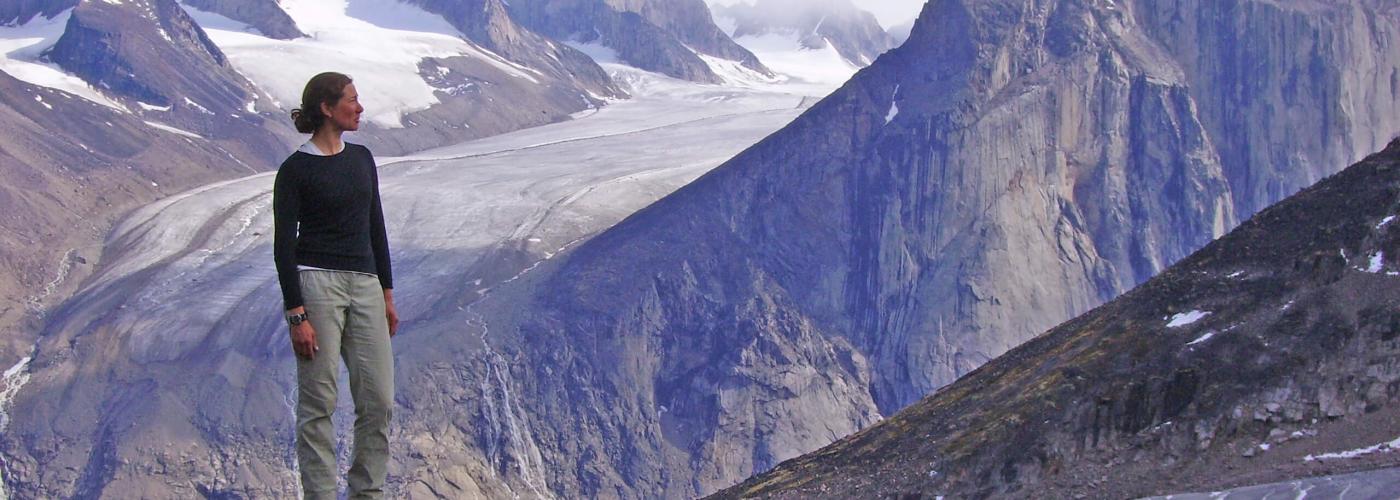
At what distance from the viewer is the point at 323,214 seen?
471 inches

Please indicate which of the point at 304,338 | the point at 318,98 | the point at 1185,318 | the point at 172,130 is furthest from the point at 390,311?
the point at 172,130

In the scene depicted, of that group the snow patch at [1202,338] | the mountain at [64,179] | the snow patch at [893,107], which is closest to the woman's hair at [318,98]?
the snow patch at [1202,338]

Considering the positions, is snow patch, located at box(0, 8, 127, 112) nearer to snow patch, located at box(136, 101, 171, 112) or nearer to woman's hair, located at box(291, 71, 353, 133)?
snow patch, located at box(136, 101, 171, 112)

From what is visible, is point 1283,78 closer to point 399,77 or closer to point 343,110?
point 343,110

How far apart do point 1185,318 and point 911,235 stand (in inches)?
2480

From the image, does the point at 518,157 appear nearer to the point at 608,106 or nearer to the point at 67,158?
the point at 67,158

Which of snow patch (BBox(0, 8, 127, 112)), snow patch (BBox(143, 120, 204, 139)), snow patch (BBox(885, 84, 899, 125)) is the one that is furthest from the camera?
snow patch (BBox(0, 8, 127, 112))

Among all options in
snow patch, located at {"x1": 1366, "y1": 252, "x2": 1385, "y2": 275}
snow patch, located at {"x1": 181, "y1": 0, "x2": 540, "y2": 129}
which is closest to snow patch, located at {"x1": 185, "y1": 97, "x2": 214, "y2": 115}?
snow patch, located at {"x1": 181, "y1": 0, "x2": 540, "y2": 129}

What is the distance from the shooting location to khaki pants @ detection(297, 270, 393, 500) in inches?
468

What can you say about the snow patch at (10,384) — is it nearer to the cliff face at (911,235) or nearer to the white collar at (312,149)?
the cliff face at (911,235)

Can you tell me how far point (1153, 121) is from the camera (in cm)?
9412

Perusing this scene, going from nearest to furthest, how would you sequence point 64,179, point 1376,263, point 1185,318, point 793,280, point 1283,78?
point 1376,263 < point 1185,318 < point 793,280 < point 1283,78 < point 64,179

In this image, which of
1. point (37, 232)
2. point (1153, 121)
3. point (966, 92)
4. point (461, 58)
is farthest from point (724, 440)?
point (461, 58)

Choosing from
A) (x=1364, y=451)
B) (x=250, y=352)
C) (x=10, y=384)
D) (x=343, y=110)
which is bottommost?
(x=10, y=384)
